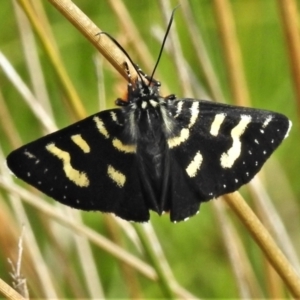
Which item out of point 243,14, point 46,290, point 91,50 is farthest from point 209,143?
point 243,14

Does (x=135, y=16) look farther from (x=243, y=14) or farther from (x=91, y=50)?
(x=243, y=14)

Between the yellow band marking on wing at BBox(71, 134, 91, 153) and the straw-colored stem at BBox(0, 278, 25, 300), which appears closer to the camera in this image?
the straw-colored stem at BBox(0, 278, 25, 300)

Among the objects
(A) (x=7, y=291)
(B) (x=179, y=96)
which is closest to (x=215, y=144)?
(A) (x=7, y=291)

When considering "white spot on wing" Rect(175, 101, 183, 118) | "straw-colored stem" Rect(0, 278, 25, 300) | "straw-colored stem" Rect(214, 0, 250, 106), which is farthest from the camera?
"straw-colored stem" Rect(214, 0, 250, 106)

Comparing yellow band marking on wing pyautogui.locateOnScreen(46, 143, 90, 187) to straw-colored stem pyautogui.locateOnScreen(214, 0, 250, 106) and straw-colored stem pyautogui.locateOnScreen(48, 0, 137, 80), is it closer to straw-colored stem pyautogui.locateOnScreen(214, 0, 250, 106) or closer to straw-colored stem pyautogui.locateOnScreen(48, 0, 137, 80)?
straw-colored stem pyautogui.locateOnScreen(48, 0, 137, 80)

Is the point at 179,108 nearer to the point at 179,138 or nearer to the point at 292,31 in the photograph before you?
the point at 179,138

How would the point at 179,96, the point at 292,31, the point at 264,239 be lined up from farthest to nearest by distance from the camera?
the point at 179,96, the point at 292,31, the point at 264,239

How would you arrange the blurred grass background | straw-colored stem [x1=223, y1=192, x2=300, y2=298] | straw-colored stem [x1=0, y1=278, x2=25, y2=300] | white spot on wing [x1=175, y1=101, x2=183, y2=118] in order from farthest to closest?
1. the blurred grass background
2. white spot on wing [x1=175, y1=101, x2=183, y2=118]
3. straw-colored stem [x1=223, y1=192, x2=300, y2=298]
4. straw-colored stem [x1=0, y1=278, x2=25, y2=300]

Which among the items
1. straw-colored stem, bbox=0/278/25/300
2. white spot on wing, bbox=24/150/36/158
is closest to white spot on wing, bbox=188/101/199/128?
white spot on wing, bbox=24/150/36/158
